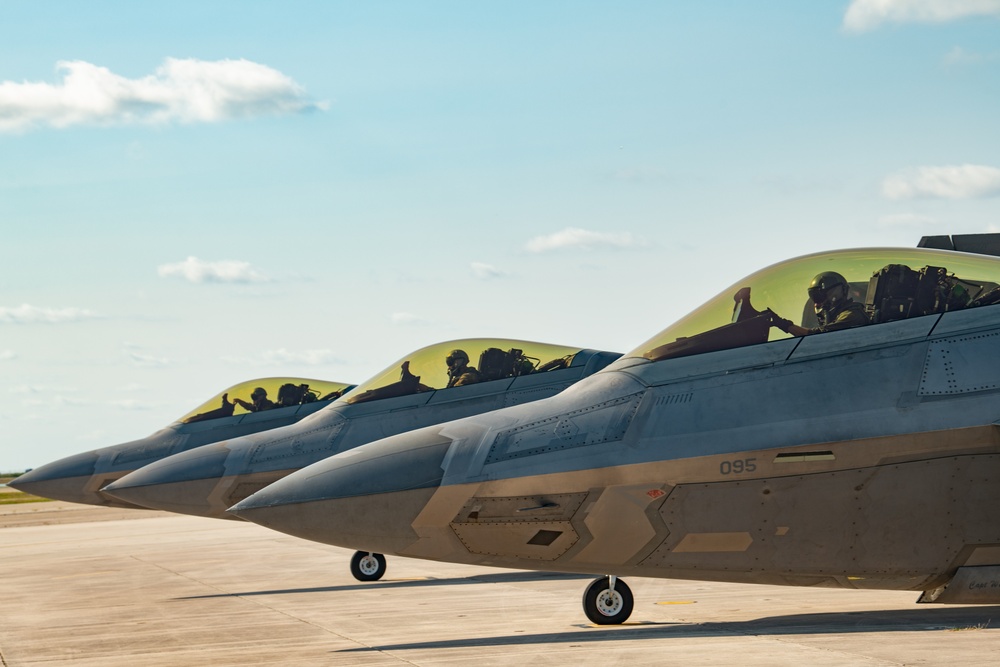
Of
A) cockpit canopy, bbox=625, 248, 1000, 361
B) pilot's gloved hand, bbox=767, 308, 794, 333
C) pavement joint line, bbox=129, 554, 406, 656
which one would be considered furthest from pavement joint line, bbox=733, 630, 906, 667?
pavement joint line, bbox=129, 554, 406, 656

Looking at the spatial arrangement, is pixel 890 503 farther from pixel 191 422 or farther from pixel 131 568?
pixel 191 422

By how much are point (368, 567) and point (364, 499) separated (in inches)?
316

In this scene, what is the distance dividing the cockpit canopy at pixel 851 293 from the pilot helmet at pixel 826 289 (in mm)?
52

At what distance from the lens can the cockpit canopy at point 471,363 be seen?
18031 millimetres

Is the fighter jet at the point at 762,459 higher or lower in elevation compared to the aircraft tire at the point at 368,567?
higher

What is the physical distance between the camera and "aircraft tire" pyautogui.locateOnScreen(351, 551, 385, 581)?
61.3ft

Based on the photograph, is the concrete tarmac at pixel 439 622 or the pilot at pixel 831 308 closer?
the concrete tarmac at pixel 439 622

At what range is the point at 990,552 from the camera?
1004 centimetres

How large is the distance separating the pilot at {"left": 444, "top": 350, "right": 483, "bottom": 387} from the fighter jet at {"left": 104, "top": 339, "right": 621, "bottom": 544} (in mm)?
15

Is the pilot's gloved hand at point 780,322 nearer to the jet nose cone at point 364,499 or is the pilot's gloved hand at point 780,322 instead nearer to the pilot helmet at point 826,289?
the pilot helmet at point 826,289

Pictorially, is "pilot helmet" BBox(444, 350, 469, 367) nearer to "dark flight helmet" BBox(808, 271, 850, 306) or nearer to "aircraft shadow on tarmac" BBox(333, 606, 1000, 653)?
"aircraft shadow on tarmac" BBox(333, 606, 1000, 653)

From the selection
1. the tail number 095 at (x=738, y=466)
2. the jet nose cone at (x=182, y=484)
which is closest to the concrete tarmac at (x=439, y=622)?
the jet nose cone at (x=182, y=484)

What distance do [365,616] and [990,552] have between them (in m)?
6.87

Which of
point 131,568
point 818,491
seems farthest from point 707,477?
point 131,568
